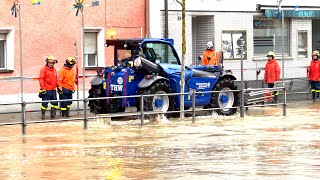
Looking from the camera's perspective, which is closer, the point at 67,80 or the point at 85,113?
the point at 85,113

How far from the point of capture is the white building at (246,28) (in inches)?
1509

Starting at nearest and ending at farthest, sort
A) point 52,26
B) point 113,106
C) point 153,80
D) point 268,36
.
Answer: point 153,80 → point 113,106 → point 52,26 → point 268,36

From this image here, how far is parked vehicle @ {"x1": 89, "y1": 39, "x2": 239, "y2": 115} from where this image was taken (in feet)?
91.0

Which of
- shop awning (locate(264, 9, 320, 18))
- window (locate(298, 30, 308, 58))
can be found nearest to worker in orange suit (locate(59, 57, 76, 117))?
shop awning (locate(264, 9, 320, 18))

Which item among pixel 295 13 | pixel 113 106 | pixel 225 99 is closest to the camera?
pixel 113 106

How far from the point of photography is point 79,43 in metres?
34.8

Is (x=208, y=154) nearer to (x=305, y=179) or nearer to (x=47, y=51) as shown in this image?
(x=305, y=179)

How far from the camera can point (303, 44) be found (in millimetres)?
44469

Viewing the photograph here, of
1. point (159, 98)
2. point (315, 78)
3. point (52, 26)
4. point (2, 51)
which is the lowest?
point (159, 98)

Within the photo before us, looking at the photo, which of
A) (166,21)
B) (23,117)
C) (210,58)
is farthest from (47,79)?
(166,21)

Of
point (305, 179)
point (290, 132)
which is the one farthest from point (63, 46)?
point (305, 179)

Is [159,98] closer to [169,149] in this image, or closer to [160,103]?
[160,103]

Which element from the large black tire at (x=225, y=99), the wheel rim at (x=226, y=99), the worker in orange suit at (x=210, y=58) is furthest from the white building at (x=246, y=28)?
the wheel rim at (x=226, y=99)

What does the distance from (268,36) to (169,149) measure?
23.7 meters
